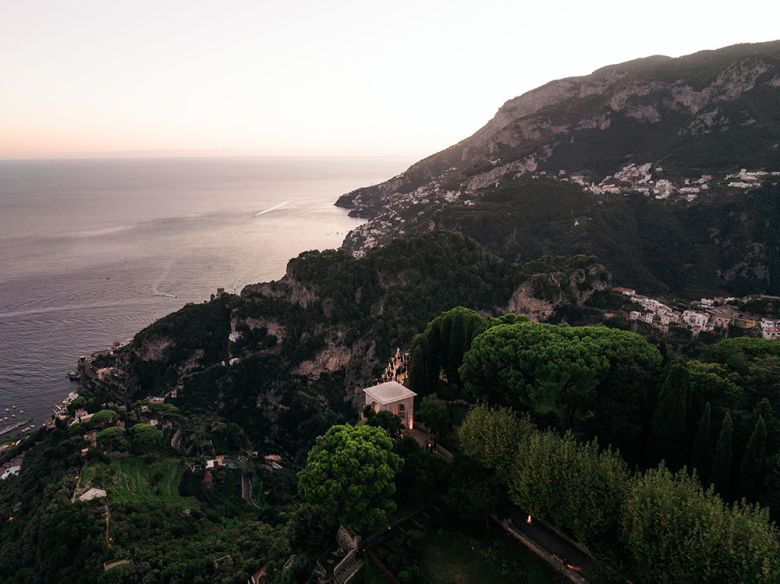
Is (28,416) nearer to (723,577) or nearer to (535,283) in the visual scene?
(535,283)

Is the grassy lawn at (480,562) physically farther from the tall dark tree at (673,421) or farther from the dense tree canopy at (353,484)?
the tall dark tree at (673,421)

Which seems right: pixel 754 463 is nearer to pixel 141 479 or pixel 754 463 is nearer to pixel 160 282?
pixel 141 479

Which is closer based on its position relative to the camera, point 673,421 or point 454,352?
point 673,421

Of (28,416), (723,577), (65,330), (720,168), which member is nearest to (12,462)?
(28,416)

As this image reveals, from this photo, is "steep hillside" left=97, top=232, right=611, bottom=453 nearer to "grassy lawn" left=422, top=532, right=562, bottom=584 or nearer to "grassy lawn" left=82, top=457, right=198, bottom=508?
"grassy lawn" left=82, top=457, right=198, bottom=508

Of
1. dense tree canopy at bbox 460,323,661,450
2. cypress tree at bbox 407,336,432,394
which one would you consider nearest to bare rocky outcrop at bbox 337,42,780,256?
cypress tree at bbox 407,336,432,394

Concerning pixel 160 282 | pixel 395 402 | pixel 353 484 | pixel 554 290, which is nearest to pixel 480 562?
pixel 353 484
